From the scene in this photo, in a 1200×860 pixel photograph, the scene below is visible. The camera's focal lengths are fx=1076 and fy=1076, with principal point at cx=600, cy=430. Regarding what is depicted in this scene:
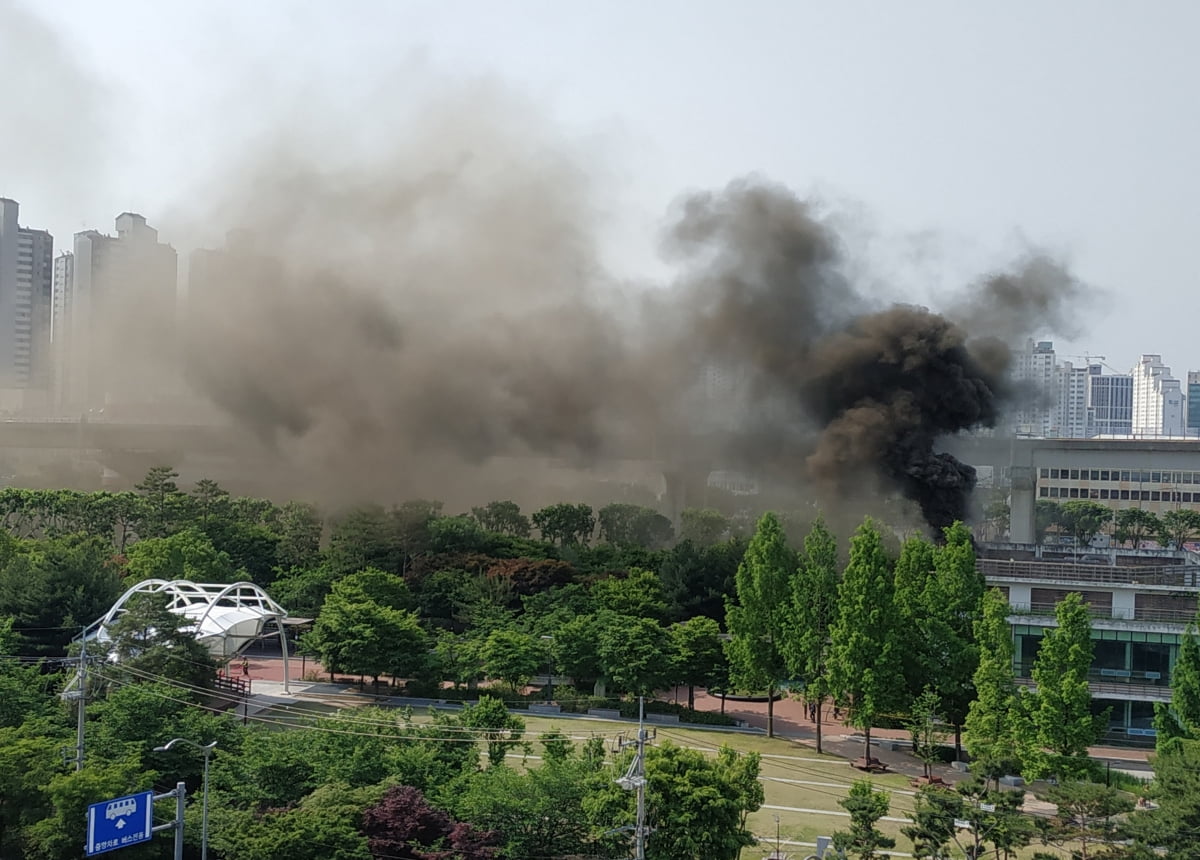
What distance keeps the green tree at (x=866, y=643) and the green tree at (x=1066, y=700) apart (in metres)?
3.65

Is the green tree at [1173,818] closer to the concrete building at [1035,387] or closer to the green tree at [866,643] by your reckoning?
the green tree at [866,643]

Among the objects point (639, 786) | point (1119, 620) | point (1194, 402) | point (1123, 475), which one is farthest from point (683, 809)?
point (1194, 402)

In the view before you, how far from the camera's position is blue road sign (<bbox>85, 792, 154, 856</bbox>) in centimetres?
1439

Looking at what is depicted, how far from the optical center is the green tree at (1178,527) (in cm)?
5382

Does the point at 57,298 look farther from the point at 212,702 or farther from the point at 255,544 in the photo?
the point at 212,702

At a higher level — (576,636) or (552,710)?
(576,636)

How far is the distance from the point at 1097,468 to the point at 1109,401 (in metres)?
68.5

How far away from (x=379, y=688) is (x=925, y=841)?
1761 centimetres

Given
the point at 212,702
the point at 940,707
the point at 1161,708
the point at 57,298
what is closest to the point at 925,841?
the point at 1161,708

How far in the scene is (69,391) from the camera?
6962 centimetres

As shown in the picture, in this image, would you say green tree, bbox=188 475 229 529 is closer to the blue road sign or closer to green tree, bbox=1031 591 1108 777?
the blue road sign

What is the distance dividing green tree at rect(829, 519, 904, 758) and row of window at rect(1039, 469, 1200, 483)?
44441mm

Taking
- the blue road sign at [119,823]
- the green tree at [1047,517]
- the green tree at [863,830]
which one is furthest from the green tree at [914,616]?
the green tree at [1047,517]

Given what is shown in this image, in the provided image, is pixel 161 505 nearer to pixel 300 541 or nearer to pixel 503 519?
pixel 300 541
